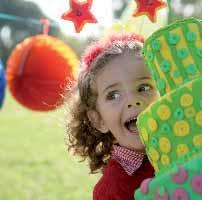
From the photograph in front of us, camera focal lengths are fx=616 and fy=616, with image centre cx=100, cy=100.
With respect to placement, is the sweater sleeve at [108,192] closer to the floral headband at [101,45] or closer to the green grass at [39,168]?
the floral headband at [101,45]

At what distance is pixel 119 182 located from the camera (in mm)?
1394

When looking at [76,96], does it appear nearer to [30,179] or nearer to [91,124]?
[91,124]

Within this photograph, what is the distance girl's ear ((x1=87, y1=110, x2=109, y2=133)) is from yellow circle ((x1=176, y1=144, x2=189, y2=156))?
571 mm

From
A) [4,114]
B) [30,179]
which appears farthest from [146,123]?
[4,114]

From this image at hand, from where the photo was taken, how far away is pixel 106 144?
1.61 m

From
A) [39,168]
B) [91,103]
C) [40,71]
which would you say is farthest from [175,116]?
[39,168]

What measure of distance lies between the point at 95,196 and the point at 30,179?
2.42 m

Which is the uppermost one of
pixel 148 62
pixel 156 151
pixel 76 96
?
pixel 76 96

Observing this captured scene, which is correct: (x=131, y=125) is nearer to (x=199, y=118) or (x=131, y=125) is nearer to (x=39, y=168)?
(x=199, y=118)

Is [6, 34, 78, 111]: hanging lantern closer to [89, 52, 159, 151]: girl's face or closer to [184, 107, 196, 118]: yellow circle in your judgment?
[89, 52, 159, 151]: girl's face

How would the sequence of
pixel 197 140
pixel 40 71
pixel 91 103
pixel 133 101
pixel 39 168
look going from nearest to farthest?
pixel 197 140, pixel 133 101, pixel 91 103, pixel 40 71, pixel 39 168

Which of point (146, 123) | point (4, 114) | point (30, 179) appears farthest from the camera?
point (4, 114)

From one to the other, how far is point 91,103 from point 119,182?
0.23 metres

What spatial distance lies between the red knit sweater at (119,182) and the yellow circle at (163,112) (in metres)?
0.47
